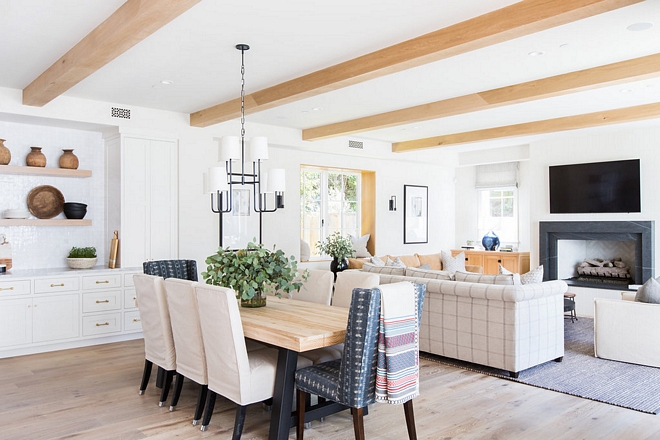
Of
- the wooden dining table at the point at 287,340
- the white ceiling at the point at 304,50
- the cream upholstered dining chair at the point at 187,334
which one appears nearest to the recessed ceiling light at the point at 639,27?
the white ceiling at the point at 304,50

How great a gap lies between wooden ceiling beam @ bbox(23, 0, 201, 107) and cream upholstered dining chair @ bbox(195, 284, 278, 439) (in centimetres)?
153

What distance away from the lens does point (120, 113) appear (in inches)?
225

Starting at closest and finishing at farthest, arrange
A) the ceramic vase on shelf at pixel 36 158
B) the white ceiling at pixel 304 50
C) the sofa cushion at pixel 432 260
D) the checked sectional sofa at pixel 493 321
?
the white ceiling at pixel 304 50 < the checked sectional sofa at pixel 493 321 < the ceramic vase on shelf at pixel 36 158 < the sofa cushion at pixel 432 260

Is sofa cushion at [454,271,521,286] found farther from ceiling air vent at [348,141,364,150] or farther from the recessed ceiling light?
ceiling air vent at [348,141,364,150]

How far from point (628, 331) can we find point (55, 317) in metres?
5.48

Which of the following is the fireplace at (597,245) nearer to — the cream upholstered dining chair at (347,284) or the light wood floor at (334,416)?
the light wood floor at (334,416)

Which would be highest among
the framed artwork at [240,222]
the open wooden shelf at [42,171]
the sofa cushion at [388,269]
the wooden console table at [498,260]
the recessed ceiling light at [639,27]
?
the recessed ceiling light at [639,27]

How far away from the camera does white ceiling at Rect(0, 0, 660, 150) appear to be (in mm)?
3230

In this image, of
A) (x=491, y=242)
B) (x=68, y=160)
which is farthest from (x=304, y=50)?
(x=491, y=242)

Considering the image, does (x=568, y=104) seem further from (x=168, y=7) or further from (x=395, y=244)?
(x=168, y=7)

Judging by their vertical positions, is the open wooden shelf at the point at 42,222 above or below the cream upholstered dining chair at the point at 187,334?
above

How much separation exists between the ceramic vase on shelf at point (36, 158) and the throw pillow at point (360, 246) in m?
4.43

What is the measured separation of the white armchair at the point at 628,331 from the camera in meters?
4.56

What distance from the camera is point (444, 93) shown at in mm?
5293
